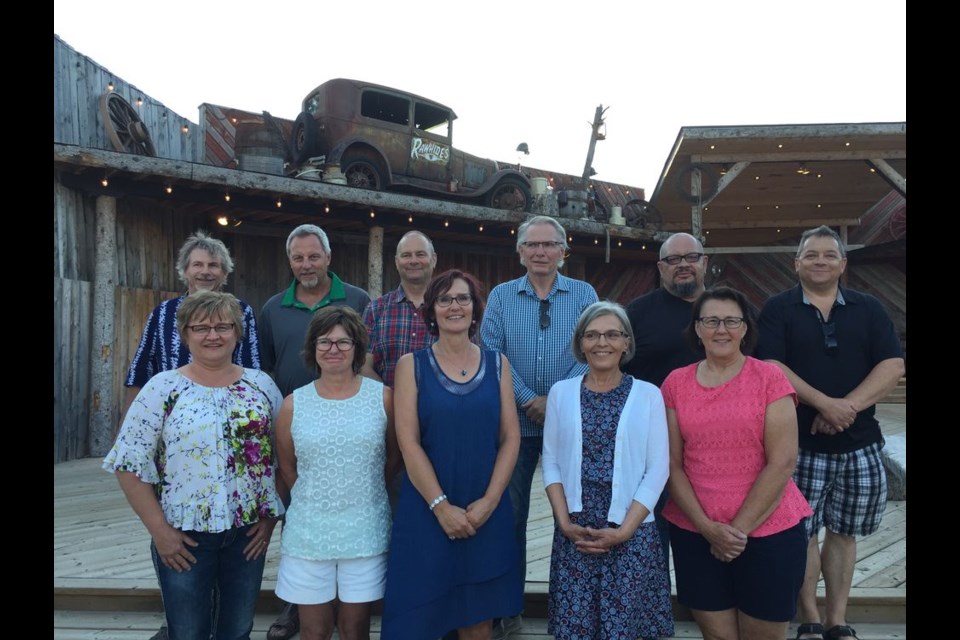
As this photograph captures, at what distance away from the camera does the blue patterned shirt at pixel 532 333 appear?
3004 mm

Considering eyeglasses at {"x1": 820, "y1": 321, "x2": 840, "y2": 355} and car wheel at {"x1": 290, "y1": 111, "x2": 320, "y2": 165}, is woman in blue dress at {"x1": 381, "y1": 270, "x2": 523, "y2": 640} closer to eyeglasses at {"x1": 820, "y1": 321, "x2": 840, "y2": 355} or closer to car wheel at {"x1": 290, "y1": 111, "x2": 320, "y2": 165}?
eyeglasses at {"x1": 820, "y1": 321, "x2": 840, "y2": 355}

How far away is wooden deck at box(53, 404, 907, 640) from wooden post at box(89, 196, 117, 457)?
2.35 meters

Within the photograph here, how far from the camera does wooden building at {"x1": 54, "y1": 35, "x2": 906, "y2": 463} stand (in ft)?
22.5

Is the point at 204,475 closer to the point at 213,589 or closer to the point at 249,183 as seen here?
the point at 213,589

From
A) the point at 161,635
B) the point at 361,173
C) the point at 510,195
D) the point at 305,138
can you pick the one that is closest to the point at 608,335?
the point at 161,635

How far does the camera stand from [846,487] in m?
2.81

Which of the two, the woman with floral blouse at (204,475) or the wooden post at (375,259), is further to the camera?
the wooden post at (375,259)

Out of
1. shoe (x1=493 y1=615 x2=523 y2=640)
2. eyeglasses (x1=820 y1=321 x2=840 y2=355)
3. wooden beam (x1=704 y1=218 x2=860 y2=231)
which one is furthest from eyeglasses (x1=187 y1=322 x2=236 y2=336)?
wooden beam (x1=704 y1=218 x2=860 y2=231)

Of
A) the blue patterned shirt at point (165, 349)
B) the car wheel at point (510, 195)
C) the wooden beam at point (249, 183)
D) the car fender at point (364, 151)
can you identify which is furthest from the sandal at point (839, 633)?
the car wheel at point (510, 195)

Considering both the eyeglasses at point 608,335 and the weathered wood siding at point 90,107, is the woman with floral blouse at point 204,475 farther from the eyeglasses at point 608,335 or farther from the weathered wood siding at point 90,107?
the weathered wood siding at point 90,107

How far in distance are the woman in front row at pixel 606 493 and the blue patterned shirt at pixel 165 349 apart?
1359 millimetres

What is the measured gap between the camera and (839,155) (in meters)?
8.65

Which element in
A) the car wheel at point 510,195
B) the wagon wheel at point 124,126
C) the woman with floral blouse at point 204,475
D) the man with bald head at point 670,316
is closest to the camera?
the woman with floral blouse at point 204,475
